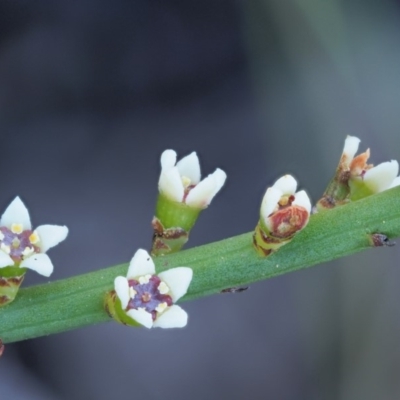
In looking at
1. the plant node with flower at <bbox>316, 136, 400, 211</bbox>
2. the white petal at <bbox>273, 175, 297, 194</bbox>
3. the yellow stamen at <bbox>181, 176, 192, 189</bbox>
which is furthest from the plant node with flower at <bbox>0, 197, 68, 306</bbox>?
the plant node with flower at <bbox>316, 136, 400, 211</bbox>

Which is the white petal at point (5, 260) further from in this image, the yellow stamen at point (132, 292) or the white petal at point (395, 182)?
the white petal at point (395, 182)

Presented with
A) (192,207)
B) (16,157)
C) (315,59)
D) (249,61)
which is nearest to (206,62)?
(249,61)

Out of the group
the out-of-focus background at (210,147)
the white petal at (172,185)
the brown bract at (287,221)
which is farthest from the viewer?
the out-of-focus background at (210,147)

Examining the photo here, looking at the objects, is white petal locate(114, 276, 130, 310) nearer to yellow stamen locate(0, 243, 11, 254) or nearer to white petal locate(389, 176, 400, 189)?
yellow stamen locate(0, 243, 11, 254)

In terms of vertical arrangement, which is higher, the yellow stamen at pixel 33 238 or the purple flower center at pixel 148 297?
the yellow stamen at pixel 33 238

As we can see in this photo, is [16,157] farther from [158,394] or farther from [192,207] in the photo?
[192,207]

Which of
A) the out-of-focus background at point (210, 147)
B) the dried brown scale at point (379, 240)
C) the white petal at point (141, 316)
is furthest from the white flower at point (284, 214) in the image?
the out-of-focus background at point (210, 147)
